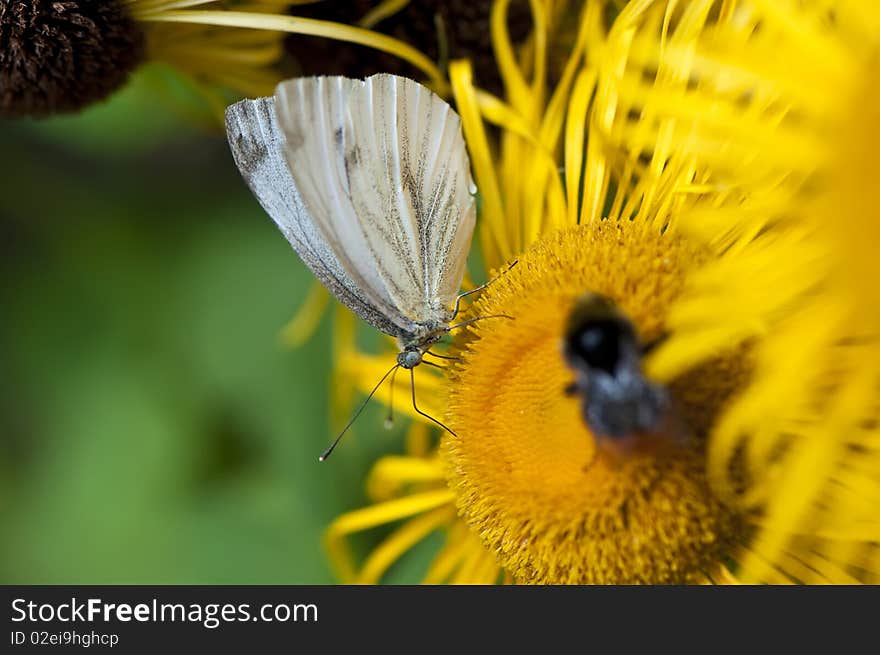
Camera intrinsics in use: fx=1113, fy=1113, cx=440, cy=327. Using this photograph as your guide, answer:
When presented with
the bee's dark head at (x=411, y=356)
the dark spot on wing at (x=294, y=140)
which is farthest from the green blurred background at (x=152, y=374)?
the dark spot on wing at (x=294, y=140)

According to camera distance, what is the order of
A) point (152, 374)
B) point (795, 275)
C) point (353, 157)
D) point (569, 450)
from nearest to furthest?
point (795, 275) → point (569, 450) → point (353, 157) → point (152, 374)

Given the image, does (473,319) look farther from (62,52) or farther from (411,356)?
(62,52)

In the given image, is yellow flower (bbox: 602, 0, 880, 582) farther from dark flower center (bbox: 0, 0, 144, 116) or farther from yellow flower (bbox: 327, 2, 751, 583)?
dark flower center (bbox: 0, 0, 144, 116)

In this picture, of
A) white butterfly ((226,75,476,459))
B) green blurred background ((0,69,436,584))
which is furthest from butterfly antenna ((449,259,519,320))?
green blurred background ((0,69,436,584))

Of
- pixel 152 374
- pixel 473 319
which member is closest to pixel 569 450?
pixel 473 319

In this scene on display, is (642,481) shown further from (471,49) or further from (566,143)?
(471,49)

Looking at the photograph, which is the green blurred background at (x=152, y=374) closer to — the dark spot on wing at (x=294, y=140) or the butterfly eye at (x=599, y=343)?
the dark spot on wing at (x=294, y=140)
